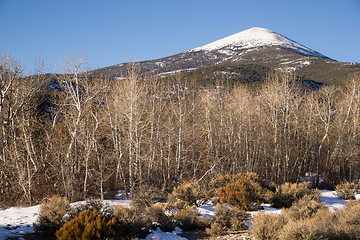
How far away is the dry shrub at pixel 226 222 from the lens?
Answer: 566 centimetres

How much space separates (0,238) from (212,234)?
13.6 feet

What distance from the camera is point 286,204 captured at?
8562 millimetres

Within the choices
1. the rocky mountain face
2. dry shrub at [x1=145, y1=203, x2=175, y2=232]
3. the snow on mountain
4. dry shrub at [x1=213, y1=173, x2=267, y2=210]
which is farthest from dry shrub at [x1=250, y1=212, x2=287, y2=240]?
the snow on mountain

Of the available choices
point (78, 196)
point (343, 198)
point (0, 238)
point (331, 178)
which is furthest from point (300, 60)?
point (0, 238)

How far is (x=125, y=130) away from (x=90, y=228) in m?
9.68

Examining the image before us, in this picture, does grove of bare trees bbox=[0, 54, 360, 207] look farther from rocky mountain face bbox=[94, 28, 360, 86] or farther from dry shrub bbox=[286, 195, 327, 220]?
rocky mountain face bbox=[94, 28, 360, 86]

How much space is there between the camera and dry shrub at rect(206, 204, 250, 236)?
18.6ft

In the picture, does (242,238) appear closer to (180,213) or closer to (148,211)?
(180,213)

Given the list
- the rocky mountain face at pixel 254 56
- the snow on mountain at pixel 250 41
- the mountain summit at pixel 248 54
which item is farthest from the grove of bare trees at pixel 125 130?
the snow on mountain at pixel 250 41

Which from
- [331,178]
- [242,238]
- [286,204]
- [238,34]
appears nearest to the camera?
[242,238]

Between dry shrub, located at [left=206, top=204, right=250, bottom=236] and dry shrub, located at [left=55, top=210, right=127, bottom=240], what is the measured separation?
207cm

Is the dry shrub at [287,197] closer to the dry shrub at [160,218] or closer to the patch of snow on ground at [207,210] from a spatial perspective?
the patch of snow on ground at [207,210]

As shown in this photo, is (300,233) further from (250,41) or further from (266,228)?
(250,41)

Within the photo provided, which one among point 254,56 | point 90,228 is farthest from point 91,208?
point 254,56
